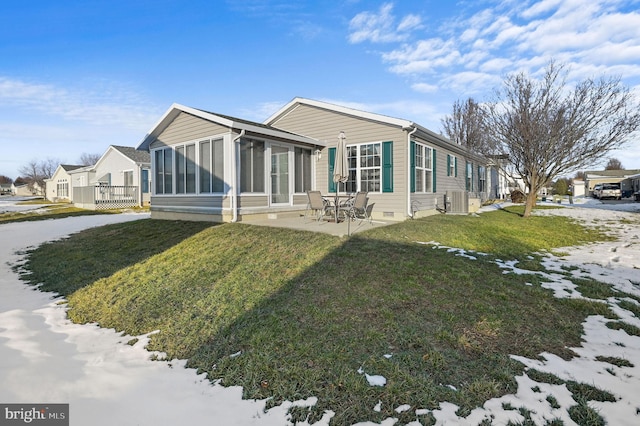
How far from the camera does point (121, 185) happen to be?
23781mm

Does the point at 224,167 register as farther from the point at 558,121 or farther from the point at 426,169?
the point at 558,121

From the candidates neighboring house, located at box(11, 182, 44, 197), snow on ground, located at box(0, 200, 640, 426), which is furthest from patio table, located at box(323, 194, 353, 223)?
neighboring house, located at box(11, 182, 44, 197)

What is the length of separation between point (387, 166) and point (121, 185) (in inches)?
842

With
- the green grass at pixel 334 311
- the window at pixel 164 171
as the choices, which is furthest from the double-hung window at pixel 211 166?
the green grass at pixel 334 311

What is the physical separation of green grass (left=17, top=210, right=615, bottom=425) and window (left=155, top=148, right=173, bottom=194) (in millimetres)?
4087

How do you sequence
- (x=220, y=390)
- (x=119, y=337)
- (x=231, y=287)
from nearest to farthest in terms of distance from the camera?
(x=220, y=390) → (x=119, y=337) → (x=231, y=287)

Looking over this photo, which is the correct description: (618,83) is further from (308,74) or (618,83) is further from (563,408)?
(563,408)

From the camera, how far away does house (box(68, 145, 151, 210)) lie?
21.7 metres

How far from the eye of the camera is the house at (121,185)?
71.3ft

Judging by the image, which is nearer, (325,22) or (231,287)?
(231,287)

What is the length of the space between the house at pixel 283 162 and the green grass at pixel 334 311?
2.40 metres

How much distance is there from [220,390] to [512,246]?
25.2 feet

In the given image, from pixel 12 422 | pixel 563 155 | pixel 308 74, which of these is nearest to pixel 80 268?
pixel 12 422

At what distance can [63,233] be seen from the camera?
11.7 meters
